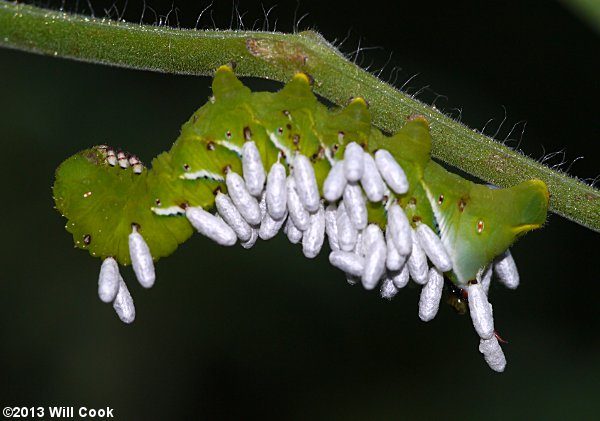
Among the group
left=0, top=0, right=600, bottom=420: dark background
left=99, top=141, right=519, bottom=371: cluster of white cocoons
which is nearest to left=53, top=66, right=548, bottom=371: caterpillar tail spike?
left=99, top=141, right=519, bottom=371: cluster of white cocoons

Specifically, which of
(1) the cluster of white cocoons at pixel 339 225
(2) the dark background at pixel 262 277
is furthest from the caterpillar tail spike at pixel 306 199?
(2) the dark background at pixel 262 277

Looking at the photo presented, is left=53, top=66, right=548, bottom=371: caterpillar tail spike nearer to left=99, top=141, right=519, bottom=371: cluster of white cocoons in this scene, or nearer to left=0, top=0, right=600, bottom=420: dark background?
left=99, top=141, right=519, bottom=371: cluster of white cocoons

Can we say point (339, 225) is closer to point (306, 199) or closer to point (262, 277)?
point (306, 199)

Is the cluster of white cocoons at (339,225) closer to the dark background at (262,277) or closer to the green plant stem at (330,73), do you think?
the green plant stem at (330,73)

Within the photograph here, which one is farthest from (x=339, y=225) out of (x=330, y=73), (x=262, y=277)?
(x=262, y=277)

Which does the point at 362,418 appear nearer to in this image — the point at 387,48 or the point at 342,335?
the point at 342,335

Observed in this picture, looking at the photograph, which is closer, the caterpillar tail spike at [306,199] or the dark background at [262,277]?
the caterpillar tail spike at [306,199]
